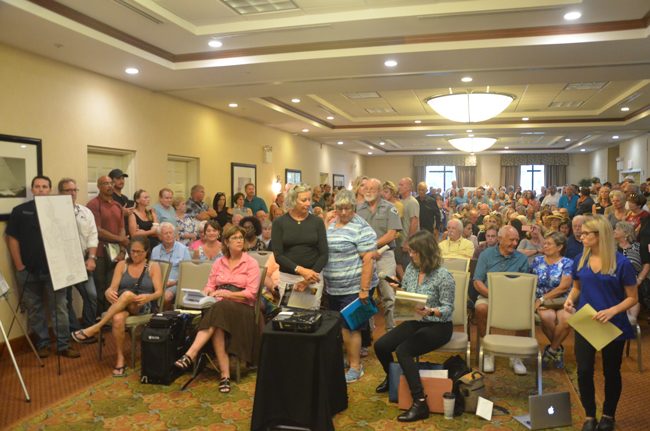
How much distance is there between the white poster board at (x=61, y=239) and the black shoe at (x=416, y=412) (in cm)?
302

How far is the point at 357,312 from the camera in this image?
414cm

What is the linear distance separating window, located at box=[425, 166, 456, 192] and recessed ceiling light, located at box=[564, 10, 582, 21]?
19504 millimetres

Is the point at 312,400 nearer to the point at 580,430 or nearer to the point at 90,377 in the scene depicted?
the point at 580,430

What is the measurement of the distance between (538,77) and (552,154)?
17006 mm

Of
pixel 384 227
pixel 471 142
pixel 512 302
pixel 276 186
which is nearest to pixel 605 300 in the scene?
pixel 512 302

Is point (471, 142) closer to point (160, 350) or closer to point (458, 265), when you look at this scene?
point (458, 265)

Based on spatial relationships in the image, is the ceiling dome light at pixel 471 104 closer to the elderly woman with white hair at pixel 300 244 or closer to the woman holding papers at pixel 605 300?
the elderly woman with white hair at pixel 300 244

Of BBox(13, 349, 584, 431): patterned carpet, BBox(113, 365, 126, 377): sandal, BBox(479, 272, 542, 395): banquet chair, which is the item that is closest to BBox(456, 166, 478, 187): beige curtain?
BBox(13, 349, 584, 431): patterned carpet

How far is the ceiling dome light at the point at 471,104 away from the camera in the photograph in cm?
719

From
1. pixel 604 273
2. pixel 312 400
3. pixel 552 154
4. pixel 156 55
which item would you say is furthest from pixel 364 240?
pixel 552 154

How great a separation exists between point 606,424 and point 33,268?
4.94 metres

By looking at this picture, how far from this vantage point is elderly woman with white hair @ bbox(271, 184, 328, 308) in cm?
427

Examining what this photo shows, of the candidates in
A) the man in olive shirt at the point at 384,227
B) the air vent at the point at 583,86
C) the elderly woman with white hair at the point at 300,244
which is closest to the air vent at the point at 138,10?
the elderly woman with white hair at the point at 300,244

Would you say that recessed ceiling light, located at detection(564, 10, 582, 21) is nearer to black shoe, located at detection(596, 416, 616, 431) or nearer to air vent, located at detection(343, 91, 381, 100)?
black shoe, located at detection(596, 416, 616, 431)
